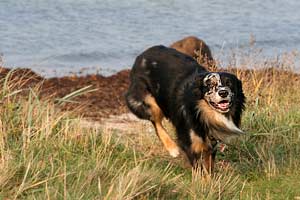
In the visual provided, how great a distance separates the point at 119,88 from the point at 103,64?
5.65 feet

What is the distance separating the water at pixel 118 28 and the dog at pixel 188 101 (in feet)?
16.3

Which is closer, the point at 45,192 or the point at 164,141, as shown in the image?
the point at 45,192

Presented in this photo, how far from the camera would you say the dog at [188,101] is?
6242mm

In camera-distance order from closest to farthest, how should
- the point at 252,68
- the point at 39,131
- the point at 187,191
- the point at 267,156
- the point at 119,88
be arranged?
the point at 187,191 → the point at 39,131 → the point at 267,156 → the point at 252,68 → the point at 119,88

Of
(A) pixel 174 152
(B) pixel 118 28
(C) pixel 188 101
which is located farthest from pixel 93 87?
(C) pixel 188 101

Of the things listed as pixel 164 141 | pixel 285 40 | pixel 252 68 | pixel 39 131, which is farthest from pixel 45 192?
pixel 285 40

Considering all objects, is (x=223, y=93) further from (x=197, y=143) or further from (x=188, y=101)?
(x=197, y=143)

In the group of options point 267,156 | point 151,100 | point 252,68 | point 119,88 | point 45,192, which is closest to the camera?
point 45,192

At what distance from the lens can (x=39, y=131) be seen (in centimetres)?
648

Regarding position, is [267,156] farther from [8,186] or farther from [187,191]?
[8,186]

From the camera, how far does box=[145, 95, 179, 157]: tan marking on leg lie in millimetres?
7230

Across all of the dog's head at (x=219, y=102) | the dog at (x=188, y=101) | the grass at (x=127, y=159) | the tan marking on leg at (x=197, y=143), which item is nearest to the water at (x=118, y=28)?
the dog at (x=188, y=101)

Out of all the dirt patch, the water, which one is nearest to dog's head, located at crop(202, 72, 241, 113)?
the dirt patch

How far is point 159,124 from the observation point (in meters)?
7.41
